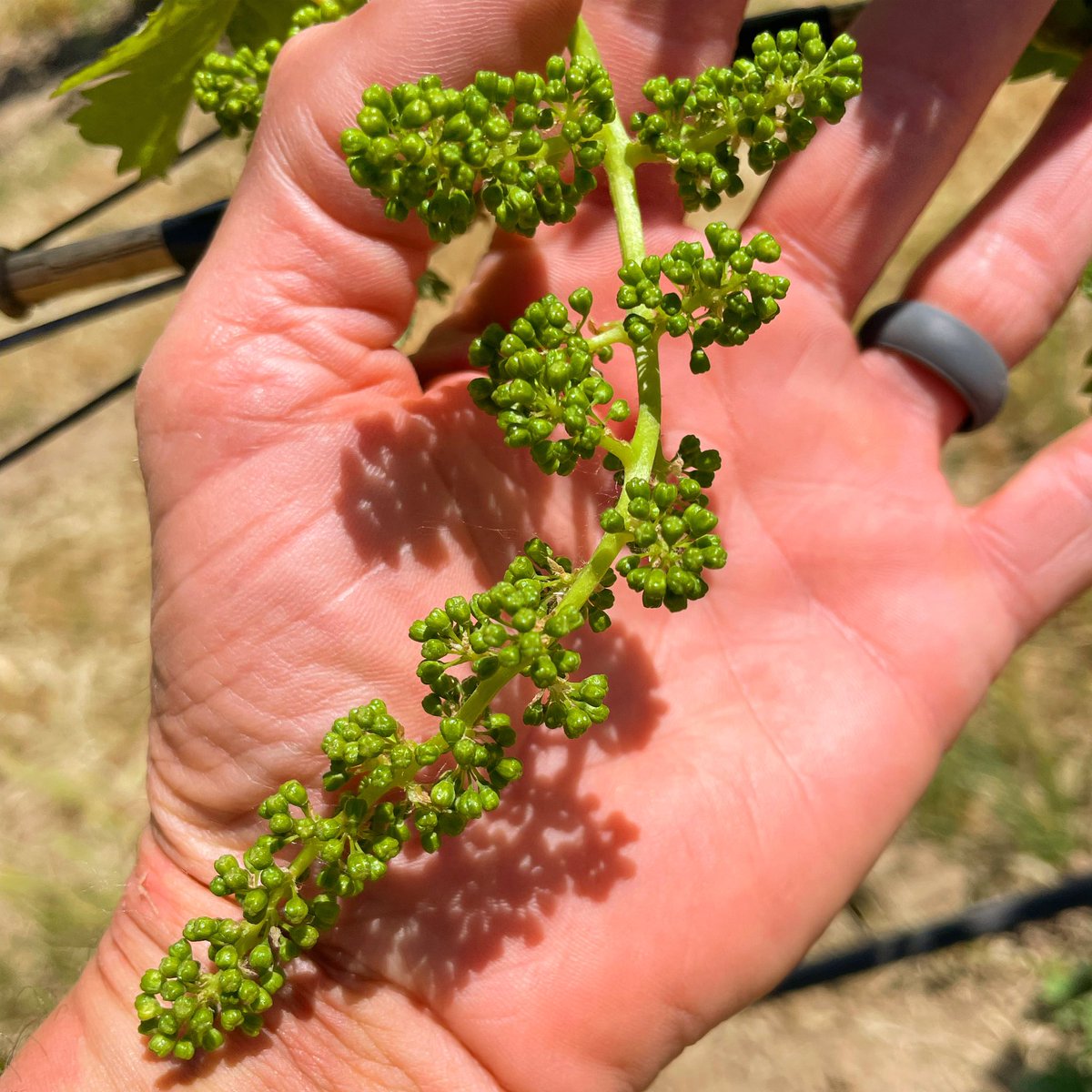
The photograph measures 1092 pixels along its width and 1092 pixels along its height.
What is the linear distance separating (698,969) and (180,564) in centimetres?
171

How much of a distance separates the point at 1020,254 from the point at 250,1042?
312cm

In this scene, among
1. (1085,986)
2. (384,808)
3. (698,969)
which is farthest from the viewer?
(1085,986)

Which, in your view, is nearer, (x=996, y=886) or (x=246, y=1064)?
(x=246, y=1064)

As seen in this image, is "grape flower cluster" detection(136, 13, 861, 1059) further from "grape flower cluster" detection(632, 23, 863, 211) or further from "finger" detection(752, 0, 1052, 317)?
"finger" detection(752, 0, 1052, 317)

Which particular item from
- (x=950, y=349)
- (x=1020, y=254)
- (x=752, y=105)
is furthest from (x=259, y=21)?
(x=1020, y=254)

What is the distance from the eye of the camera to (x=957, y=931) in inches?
185

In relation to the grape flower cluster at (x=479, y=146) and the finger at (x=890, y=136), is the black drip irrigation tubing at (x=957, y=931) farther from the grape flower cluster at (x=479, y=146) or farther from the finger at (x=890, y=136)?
the grape flower cluster at (x=479, y=146)

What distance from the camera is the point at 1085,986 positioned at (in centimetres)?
522

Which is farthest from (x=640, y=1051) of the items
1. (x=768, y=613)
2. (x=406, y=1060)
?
(x=768, y=613)

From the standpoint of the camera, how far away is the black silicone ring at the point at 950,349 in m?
3.34

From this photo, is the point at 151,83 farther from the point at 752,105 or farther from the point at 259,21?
the point at 752,105

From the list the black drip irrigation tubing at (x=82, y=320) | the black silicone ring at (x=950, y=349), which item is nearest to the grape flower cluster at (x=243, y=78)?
the black drip irrigation tubing at (x=82, y=320)

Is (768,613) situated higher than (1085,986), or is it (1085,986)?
(768,613)

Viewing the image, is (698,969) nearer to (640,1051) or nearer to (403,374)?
(640,1051)
